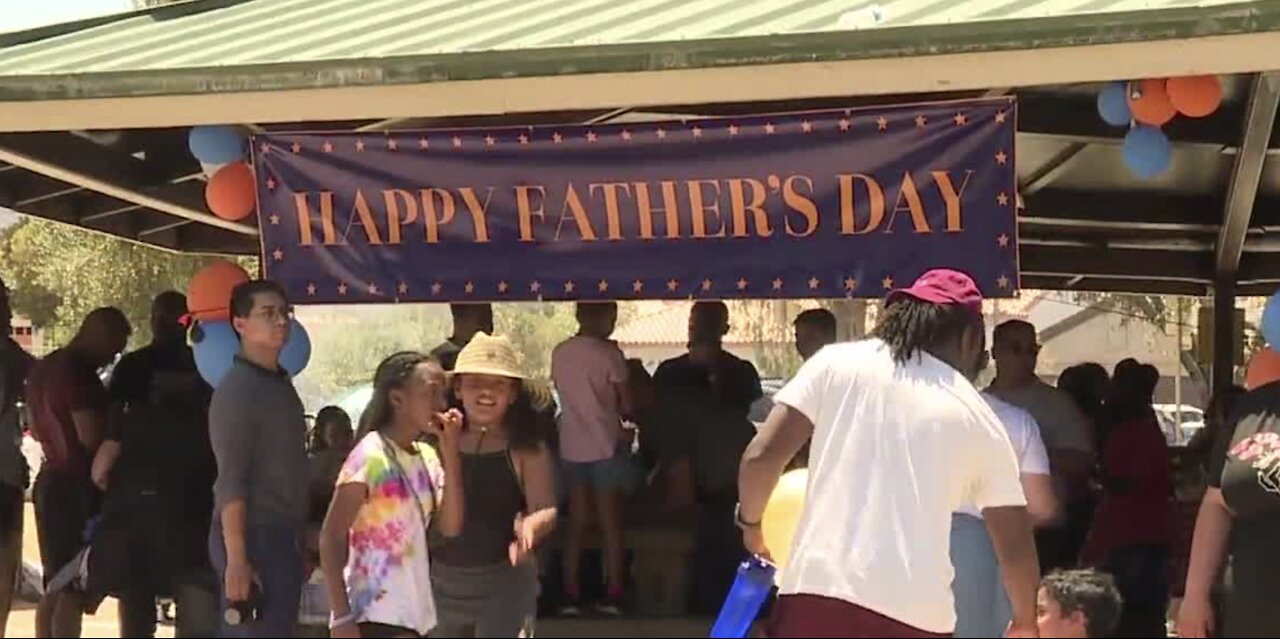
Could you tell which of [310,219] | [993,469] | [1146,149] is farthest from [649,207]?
[993,469]

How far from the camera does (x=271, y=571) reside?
511 cm

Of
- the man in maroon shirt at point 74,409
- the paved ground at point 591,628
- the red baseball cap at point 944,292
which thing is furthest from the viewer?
the paved ground at point 591,628

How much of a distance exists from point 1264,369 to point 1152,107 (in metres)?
0.97

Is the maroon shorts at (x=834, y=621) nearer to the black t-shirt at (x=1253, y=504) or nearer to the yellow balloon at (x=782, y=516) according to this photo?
the yellow balloon at (x=782, y=516)

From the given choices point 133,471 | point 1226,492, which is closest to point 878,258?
point 1226,492

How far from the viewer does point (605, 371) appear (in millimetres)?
7848

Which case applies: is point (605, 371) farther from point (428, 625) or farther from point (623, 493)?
point (428, 625)

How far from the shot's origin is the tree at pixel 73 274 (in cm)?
2761

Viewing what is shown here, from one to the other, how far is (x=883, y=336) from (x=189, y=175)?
18.5 feet

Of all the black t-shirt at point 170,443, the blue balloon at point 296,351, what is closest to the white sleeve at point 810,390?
the black t-shirt at point 170,443

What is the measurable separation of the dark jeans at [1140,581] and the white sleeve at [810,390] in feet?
11.0

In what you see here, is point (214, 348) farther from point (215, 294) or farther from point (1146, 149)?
point (1146, 149)

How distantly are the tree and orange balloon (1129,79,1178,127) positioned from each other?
21.2 m

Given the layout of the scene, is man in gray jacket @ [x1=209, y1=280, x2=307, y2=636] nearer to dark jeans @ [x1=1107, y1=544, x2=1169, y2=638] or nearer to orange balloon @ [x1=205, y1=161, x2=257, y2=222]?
orange balloon @ [x1=205, y1=161, x2=257, y2=222]
